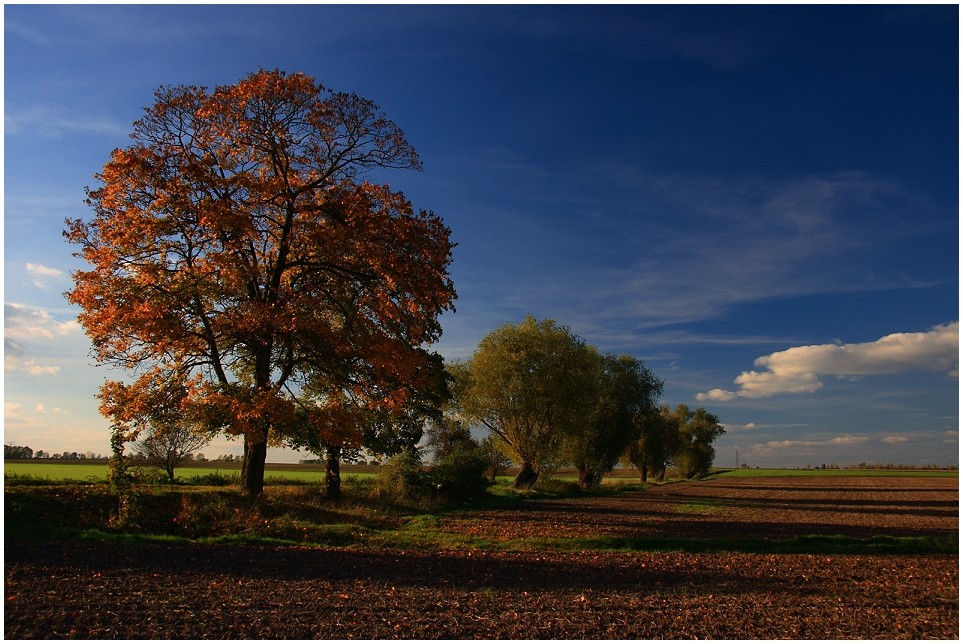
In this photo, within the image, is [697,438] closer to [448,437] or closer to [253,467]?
[448,437]

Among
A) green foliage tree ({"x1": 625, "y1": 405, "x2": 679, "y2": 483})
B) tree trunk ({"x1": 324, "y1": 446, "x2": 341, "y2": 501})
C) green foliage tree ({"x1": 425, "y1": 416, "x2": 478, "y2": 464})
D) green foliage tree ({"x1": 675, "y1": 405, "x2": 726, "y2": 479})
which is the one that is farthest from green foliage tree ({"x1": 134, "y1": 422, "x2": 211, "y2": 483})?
green foliage tree ({"x1": 675, "y1": 405, "x2": 726, "y2": 479})

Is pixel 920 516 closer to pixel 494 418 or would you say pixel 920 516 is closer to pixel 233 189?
pixel 494 418

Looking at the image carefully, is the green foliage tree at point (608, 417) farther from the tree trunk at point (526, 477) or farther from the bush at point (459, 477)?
the bush at point (459, 477)

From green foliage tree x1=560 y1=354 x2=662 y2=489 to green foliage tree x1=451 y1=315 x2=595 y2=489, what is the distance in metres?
1.68

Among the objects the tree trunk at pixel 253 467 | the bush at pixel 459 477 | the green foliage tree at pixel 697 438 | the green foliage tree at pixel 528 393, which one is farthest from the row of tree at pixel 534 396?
the green foliage tree at pixel 697 438

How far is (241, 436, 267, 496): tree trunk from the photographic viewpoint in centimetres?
2573

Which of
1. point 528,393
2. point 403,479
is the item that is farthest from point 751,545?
point 528,393

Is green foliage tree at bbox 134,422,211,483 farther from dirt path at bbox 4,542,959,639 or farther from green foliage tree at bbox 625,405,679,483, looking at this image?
green foliage tree at bbox 625,405,679,483

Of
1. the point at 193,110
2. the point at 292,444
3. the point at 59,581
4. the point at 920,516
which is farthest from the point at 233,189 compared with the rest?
the point at 920,516

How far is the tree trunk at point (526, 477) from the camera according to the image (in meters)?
51.9

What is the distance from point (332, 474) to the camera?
3159 cm

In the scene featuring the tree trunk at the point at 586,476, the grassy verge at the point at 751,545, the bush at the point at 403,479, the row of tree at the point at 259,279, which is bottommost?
Result: the tree trunk at the point at 586,476

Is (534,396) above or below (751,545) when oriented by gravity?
above

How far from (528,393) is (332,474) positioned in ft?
78.8
